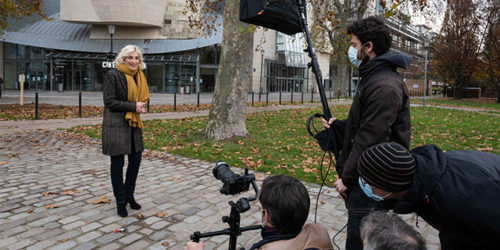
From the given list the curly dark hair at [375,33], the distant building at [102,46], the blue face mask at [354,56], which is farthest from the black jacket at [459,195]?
the distant building at [102,46]

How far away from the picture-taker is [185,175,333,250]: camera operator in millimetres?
2035

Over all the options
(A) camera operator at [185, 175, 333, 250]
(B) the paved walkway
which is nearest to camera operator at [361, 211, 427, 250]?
(A) camera operator at [185, 175, 333, 250]

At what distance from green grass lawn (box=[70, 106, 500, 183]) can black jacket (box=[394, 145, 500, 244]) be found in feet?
14.3

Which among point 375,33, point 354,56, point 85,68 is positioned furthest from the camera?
point 85,68

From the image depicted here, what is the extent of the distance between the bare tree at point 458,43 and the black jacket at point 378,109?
38737 mm

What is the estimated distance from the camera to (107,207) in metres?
4.71

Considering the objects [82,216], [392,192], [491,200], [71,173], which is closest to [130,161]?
[82,216]

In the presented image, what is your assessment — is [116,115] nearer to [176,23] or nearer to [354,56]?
[354,56]

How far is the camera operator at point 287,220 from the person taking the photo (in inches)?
80.1

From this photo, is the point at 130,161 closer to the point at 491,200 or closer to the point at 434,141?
the point at 491,200

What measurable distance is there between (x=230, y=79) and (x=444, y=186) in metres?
7.89

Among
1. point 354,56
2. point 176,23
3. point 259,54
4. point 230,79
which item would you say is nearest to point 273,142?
point 230,79

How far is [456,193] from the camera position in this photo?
5.30ft

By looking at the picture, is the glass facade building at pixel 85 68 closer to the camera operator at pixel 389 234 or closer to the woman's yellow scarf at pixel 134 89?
the woman's yellow scarf at pixel 134 89
